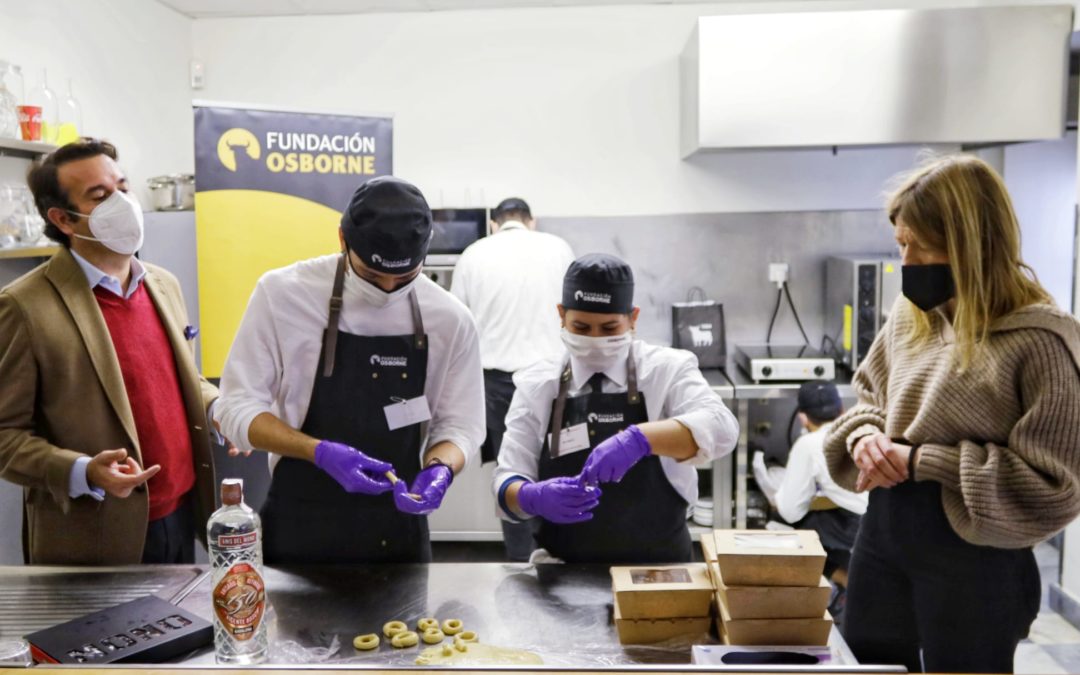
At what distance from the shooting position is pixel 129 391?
219 centimetres

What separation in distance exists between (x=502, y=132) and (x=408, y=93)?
1.76 feet

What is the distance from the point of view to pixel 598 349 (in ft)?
6.79

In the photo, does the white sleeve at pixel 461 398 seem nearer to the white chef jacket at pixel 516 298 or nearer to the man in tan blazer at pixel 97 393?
the man in tan blazer at pixel 97 393

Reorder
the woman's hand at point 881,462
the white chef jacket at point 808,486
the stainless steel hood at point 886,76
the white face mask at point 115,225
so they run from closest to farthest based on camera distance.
Answer: the woman's hand at point 881,462
the white face mask at point 115,225
the white chef jacket at point 808,486
the stainless steel hood at point 886,76

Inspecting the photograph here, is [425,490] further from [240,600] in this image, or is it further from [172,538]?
[172,538]

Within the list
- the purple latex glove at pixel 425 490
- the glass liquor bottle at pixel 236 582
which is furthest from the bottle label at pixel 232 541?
the purple latex glove at pixel 425 490

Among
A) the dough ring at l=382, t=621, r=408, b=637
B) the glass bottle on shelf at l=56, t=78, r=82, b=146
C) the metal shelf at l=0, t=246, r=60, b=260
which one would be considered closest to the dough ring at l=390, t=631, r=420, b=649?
the dough ring at l=382, t=621, r=408, b=637

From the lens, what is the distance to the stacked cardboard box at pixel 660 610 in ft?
4.91

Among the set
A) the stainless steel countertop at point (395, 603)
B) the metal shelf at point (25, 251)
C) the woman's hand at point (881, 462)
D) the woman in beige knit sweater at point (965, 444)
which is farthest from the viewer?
the metal shelf at point (25, 251)

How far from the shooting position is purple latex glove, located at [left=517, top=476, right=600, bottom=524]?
182cm

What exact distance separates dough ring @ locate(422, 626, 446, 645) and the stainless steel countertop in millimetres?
39

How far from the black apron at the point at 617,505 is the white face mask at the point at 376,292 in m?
0.45

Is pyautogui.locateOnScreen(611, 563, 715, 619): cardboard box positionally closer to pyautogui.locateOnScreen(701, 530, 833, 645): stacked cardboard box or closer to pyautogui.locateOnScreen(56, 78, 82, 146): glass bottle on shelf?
pyautogui.locateOnScreen(701, 530, 833, 645): stacked cardboard box

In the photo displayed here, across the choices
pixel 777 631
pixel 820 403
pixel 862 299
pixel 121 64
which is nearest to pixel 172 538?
pixel 777 631
